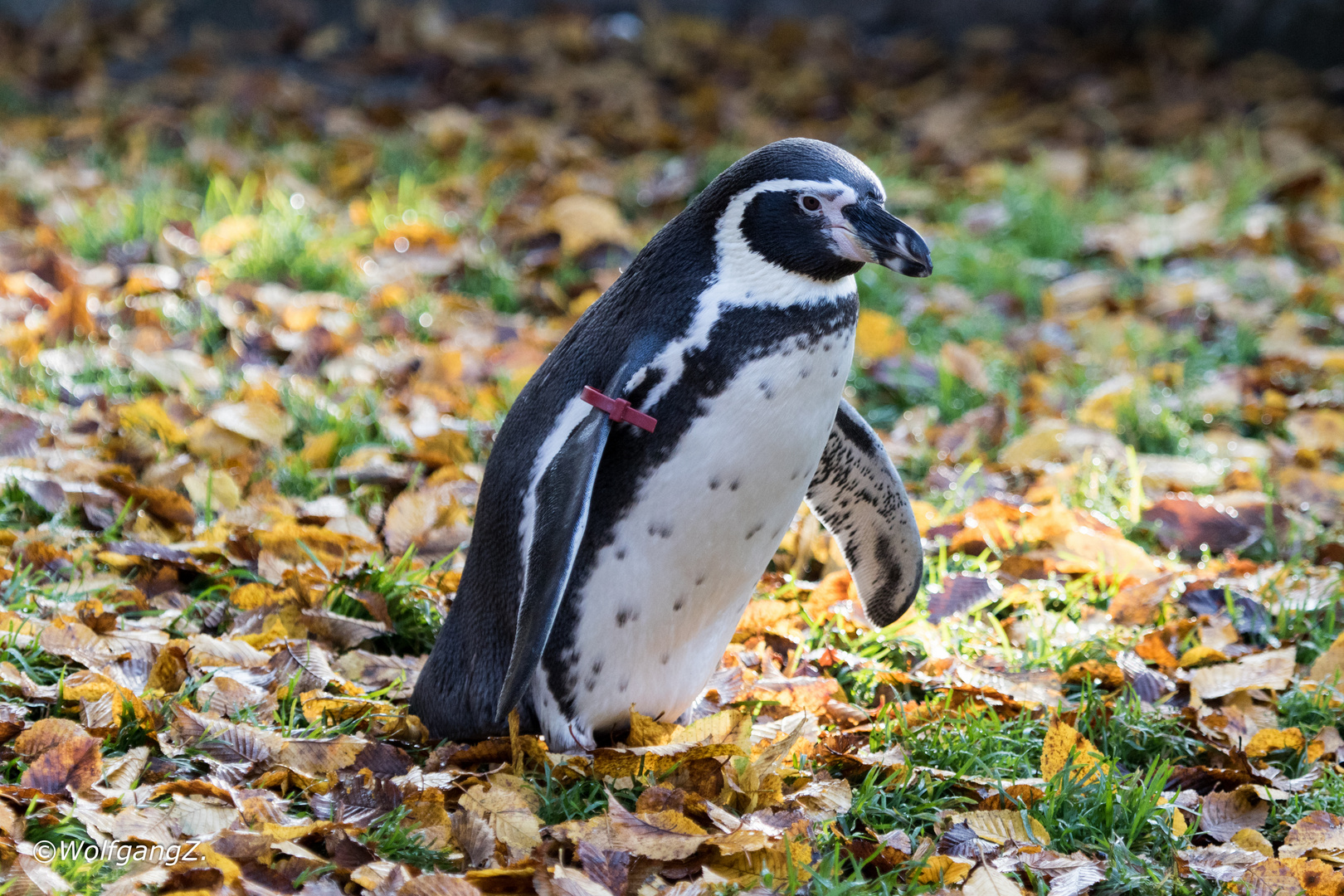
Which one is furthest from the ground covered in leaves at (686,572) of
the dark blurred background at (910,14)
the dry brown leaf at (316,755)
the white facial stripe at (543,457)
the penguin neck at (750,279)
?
the dark blurred background at (910,14)

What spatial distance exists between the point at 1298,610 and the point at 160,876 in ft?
7.56

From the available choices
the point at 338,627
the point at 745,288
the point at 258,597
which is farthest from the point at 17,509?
the point at 745,288

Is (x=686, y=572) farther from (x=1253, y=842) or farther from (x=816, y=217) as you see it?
(x=1253, y=842)

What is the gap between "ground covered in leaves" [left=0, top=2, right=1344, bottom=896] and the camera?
2090 millimetres

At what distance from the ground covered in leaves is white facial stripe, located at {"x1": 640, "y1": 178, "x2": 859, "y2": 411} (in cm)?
63

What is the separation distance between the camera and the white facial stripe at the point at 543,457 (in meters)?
2.14

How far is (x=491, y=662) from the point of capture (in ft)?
7.45

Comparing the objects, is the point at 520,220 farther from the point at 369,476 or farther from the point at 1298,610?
the point at 1298,610

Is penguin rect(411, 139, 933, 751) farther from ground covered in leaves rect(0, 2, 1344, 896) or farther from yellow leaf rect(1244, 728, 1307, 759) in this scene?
yellow leaf rect(1244, 728, 1307, 759)

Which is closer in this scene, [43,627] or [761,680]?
[43,627]

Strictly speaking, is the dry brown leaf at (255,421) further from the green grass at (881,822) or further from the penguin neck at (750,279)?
the green grass at (881,822)

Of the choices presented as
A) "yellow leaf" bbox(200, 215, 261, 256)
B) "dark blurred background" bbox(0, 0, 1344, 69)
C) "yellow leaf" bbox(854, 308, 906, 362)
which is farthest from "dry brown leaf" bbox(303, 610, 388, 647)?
"dark blurred background" bbox(0, 0, 1344, 69)

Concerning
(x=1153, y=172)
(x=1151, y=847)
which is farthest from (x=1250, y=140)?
(x=1151, y=847)

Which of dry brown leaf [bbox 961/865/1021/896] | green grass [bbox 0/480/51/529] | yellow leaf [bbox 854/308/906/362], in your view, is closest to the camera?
dry brown leaf [bbox 961/865/1021/896]
